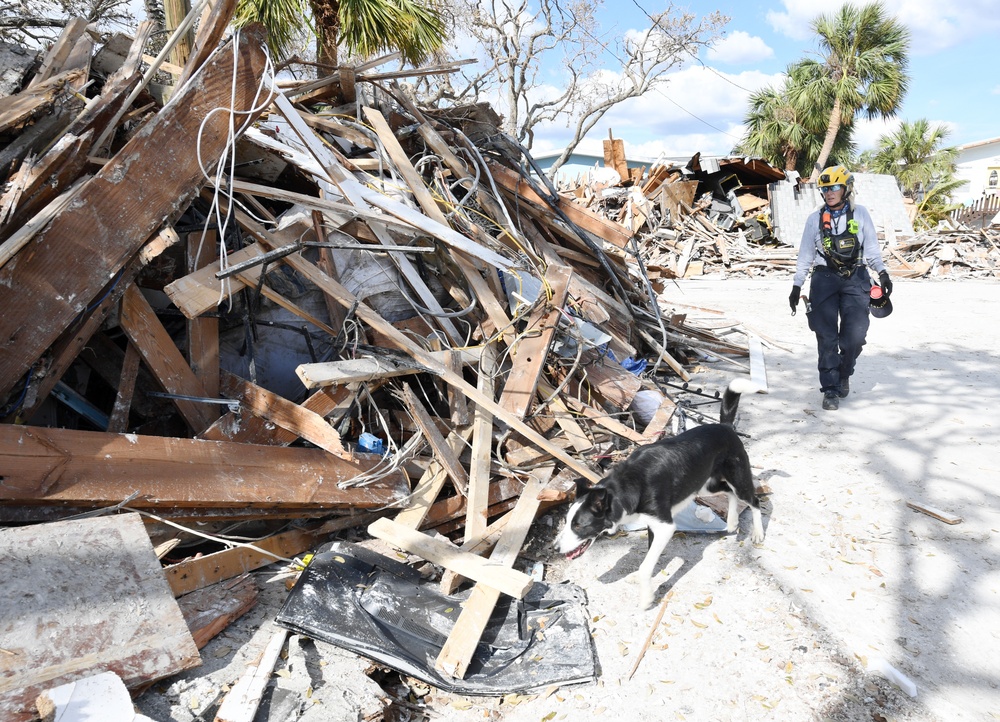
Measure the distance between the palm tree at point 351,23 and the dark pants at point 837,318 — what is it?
696 cm

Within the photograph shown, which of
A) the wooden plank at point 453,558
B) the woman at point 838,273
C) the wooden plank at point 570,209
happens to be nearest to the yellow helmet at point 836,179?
the woman at point 838,273

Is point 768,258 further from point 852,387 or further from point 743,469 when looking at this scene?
point 743,469

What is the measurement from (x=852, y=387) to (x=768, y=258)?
12.5 m

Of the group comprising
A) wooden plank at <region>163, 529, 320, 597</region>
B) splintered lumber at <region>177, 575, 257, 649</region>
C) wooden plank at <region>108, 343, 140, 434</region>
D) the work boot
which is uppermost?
wooden plank at <region>108, 343, 140, 434</region>

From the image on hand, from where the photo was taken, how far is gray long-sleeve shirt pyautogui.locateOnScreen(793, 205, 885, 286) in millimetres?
5934

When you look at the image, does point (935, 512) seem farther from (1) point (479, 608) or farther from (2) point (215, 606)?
(2) point (215, 606)

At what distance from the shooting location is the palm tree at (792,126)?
28.2 metres

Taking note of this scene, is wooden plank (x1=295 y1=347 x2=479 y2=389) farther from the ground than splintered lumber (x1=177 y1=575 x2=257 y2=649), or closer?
farther from the ground

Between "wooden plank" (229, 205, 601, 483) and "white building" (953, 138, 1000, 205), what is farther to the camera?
"white building" (953, 138, 1000, 205)

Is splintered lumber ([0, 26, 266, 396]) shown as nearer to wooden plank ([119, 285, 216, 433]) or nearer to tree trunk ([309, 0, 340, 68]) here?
wooden plank ([119, 285, 216, 433])

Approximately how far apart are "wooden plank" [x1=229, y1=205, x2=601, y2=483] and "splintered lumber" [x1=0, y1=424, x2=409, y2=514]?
74 cm

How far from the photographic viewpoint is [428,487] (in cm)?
422

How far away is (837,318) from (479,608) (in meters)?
4.78

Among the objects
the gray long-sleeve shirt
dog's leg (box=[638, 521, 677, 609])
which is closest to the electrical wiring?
dog's leg (box=[638, 521, 677, 609])
